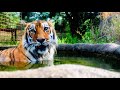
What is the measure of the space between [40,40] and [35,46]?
0.14 metres

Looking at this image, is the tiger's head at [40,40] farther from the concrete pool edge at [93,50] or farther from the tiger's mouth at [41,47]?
the concrete pool edge at [93,50]

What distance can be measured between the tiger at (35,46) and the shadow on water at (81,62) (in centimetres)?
6

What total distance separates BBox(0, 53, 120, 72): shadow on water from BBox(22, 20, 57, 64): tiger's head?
0.45ft

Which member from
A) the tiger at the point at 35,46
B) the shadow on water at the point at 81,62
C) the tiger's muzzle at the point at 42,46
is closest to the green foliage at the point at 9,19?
the tiger at the point at 35,46

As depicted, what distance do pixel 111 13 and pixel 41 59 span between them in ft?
4.02

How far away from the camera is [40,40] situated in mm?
6098

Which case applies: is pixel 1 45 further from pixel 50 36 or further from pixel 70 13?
pixel 70 13

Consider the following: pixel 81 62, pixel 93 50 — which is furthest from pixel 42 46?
pixel 93 50

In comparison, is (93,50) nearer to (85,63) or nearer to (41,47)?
(85,63)
